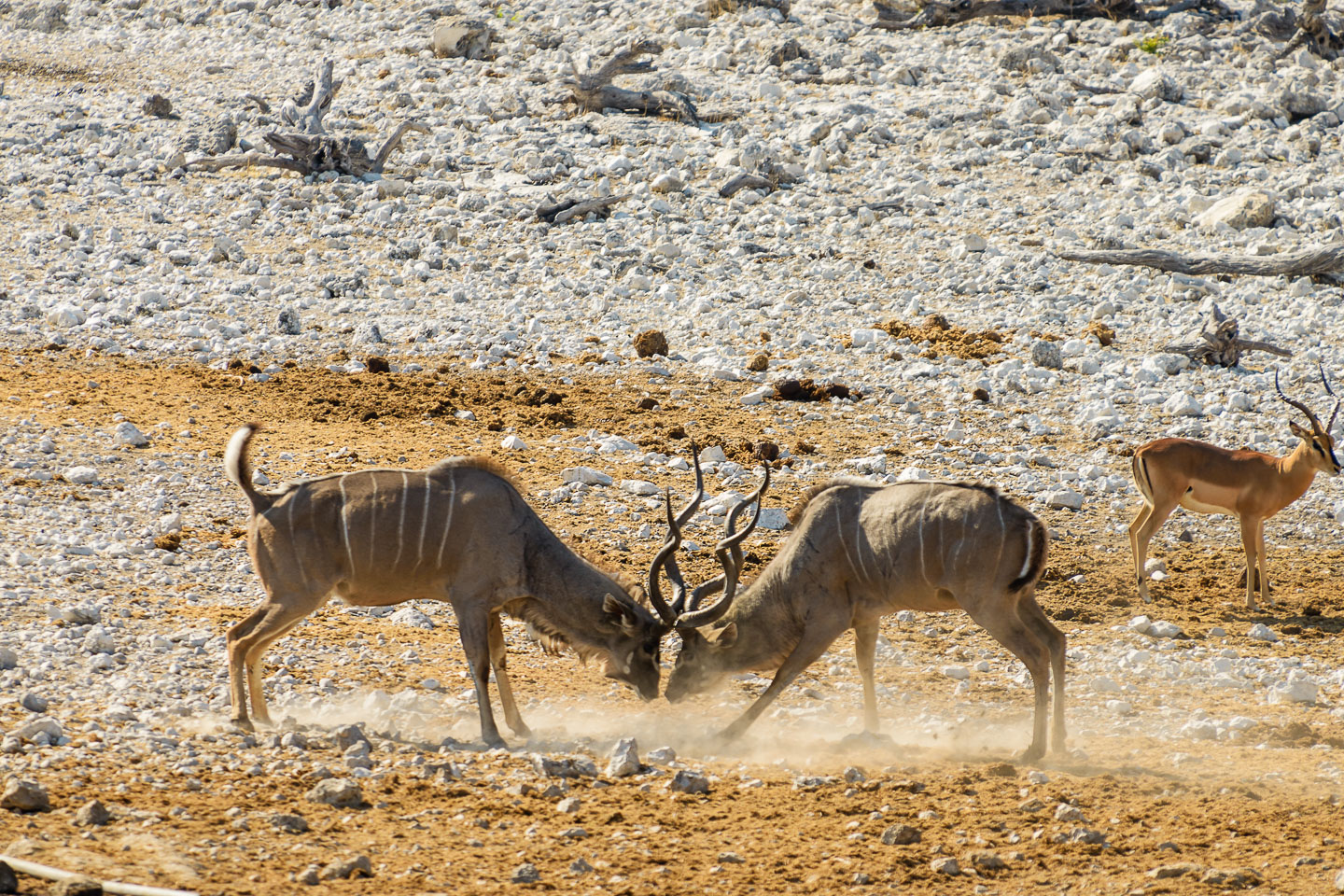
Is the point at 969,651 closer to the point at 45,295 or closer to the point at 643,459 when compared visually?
the point at 643,459

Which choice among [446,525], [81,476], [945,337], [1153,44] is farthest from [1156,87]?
[446,525]

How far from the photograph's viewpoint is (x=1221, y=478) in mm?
11531

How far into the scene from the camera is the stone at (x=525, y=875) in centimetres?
625

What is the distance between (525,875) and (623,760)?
148 cm

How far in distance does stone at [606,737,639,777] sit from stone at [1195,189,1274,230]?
13.1 meters

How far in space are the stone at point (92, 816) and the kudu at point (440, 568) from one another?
157 centimetres

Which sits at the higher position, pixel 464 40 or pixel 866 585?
pixel 464 40

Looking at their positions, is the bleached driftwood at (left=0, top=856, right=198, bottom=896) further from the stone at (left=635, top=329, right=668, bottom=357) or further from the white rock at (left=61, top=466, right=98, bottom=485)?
the stone at (left=635, top=329, right=668, bottom=357)

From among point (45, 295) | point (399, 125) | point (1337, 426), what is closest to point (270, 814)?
point (1337, 426)

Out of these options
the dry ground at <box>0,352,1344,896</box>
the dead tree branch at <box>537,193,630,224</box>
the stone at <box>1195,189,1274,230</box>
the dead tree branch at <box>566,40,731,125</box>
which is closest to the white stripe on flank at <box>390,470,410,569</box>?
the dry ground at <box>0,352,1344,896</box>

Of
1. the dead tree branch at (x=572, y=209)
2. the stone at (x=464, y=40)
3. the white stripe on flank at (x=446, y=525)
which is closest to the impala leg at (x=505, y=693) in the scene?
the white stripe on flank at (x=446, y=525)

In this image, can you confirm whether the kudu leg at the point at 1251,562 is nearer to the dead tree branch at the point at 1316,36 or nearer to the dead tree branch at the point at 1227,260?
the dead tree branch at the point at 1227,260

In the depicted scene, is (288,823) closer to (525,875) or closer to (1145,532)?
(525,875)

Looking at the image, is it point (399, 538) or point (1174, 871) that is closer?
point (1174, 871)
